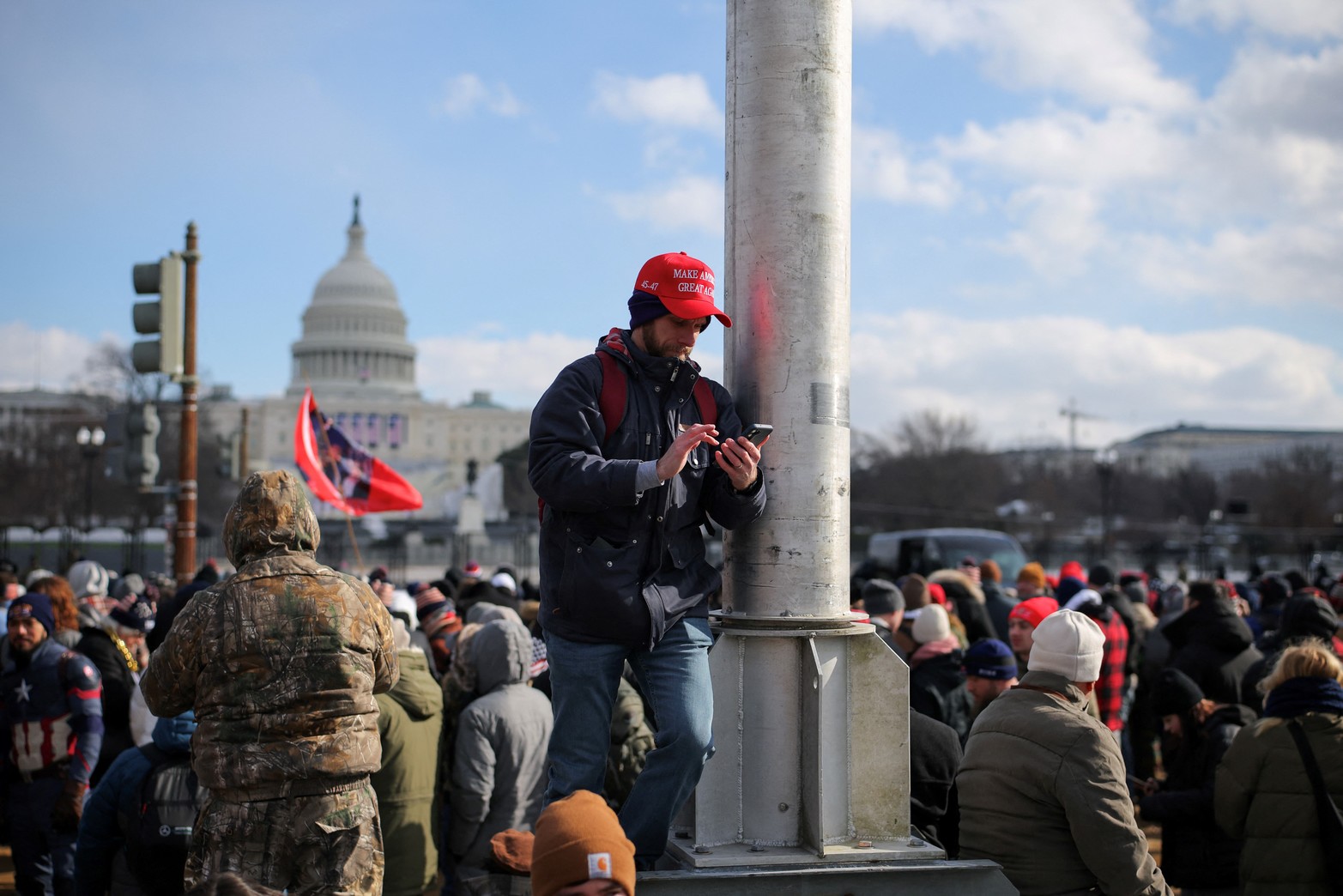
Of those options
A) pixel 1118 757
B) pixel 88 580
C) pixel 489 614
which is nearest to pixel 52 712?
pixel 489 614

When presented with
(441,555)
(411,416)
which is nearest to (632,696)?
(441,555)

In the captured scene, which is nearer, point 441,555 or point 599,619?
point 599,619

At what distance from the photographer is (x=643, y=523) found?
3.17 m

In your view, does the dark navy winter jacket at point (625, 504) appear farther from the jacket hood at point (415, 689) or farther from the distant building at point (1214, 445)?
the distant building at point (1214, 445)

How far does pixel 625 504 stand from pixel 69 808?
4113 mm

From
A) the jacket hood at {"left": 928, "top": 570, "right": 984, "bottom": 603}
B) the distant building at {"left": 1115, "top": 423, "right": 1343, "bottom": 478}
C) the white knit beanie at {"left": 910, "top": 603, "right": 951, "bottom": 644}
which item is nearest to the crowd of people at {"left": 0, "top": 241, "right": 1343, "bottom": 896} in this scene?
A: the white knit beanie at {"left": 910, "top": 603, "right": 951, "bottom": 644}

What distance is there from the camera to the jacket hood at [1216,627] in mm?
7215

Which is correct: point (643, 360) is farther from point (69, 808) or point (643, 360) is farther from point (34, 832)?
point (34, 832)

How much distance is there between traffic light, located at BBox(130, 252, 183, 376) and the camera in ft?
31.8

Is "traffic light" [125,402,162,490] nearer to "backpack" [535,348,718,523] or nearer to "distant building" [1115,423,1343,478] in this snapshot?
"backpack" [535,348,718,523]

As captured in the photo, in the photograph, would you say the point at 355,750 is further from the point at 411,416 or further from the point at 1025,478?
the point at 411,416

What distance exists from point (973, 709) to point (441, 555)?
3955 cm

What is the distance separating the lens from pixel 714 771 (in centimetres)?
312

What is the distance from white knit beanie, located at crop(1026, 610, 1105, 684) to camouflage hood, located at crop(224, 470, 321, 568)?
220 cm
